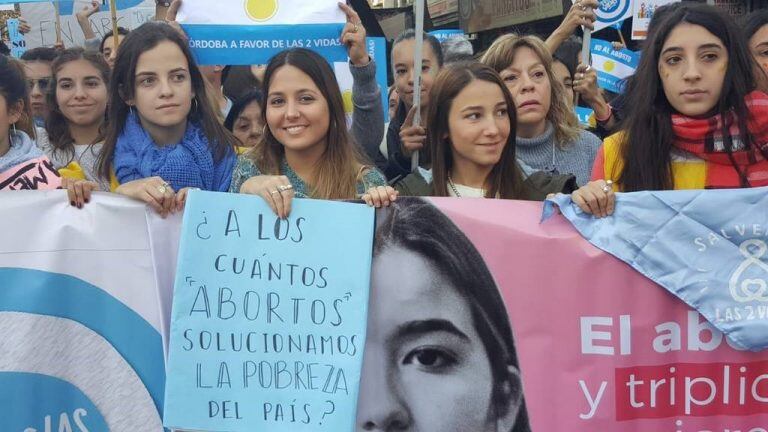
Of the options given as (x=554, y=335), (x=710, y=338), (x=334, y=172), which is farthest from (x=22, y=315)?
(x=710, y=338)

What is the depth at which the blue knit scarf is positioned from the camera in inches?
137

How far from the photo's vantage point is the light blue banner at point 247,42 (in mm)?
3977

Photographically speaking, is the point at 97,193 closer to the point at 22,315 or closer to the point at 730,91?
the point at 22,315

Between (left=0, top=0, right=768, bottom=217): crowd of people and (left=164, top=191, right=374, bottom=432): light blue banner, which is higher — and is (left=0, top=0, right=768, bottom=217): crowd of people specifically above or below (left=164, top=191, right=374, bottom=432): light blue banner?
above

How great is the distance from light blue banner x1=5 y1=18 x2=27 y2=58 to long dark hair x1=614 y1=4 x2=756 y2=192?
21.9ft

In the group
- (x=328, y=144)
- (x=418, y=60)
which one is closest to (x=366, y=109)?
(x=418, y=60)

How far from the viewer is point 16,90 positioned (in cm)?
352

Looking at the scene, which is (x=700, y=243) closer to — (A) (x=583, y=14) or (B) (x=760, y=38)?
(A) (x=583, y=14)

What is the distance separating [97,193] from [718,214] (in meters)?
1.98

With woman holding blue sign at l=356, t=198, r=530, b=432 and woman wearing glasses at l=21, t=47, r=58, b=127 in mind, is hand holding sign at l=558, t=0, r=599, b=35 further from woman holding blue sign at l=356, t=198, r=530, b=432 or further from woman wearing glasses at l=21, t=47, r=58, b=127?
woman wearing glasses at l=21, t=47, r=58, b=127

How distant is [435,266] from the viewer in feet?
9.84

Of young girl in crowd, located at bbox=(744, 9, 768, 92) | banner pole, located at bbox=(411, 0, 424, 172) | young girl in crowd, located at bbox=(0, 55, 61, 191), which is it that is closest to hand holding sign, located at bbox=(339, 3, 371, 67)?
banner pole, located at bbox=(411, 0, 424, 172)

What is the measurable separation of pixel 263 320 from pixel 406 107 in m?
2.29

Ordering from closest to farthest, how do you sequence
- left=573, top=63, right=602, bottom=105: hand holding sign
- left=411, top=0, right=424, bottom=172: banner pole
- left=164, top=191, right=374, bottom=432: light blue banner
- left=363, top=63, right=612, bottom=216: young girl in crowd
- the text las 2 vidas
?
1. left=164, top=191, right=374, bottom=432: light blue banner
2. left=363, top=63, right=612, bottom=216: young girl in crowd
3. the text las 2 vidas
4. left=411, top=0, right=424, bottom=172: banner pole
5. left=573, top=63, right=602, bottom=105: hand holding sign
